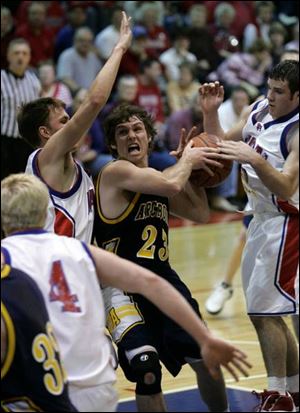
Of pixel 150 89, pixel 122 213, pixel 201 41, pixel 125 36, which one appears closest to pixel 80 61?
pixel 150 89

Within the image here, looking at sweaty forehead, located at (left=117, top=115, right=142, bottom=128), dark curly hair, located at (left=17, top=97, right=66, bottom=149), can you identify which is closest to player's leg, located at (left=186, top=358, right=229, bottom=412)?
sweaty forehead, located at (left=117, top=115, right=142, bottom=128)

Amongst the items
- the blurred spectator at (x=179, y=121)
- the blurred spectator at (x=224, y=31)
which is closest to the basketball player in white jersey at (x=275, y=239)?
the blurred spectator at (x=179, y=121)

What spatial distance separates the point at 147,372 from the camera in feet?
18.9

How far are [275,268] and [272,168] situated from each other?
24.2 inches

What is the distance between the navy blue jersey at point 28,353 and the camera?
4520mm

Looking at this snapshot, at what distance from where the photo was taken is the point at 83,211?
6.12m

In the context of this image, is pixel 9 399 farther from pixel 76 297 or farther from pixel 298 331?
pixel 298 331

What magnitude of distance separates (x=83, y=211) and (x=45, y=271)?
149cm

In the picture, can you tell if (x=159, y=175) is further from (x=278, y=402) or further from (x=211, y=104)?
(x=278, y=402)

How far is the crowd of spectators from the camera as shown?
1420cm

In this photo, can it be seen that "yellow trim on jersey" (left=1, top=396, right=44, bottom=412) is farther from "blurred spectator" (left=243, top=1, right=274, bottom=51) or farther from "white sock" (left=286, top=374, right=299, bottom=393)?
A: "blurred spectator" (left=243, top=1, right=274, bottom=51)

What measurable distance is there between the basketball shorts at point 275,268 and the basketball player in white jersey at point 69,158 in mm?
943

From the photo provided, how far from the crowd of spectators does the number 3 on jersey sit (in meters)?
8.43

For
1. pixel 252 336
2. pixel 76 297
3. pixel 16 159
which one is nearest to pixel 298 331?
pixel 76 297
